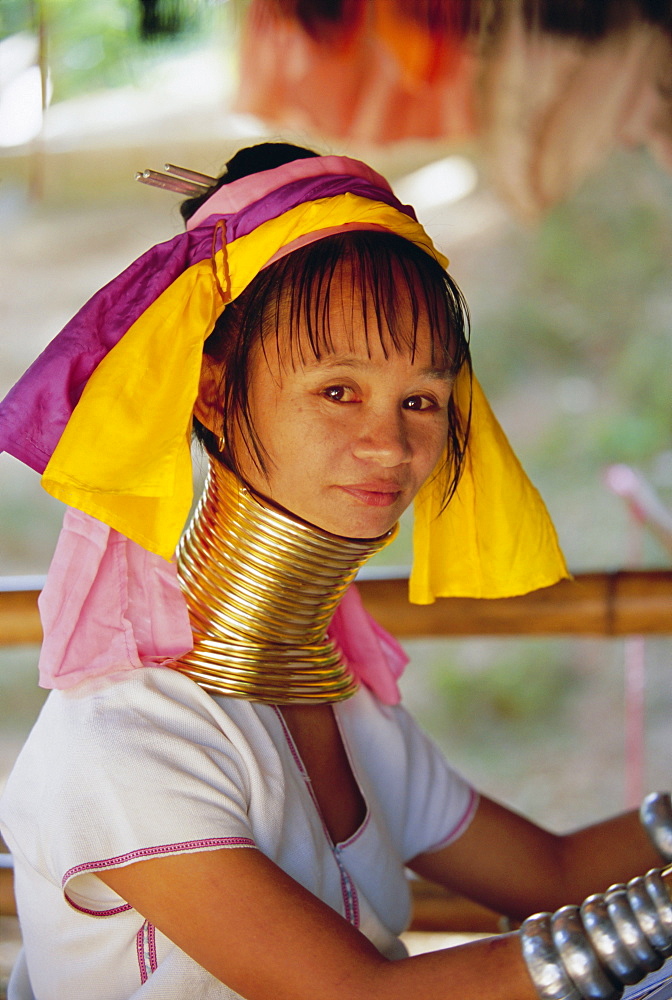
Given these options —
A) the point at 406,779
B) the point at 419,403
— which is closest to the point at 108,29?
the point at 419,403

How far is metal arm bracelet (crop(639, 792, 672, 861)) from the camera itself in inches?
50.8

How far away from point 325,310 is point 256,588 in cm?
35

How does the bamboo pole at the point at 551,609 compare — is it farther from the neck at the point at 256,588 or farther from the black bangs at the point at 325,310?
the black bangs at the point at 325,310

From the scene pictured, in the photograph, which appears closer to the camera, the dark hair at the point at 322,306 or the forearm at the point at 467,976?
the forearm at the point at 467,976

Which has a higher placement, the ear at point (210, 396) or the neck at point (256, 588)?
the ear at point (210, 396)

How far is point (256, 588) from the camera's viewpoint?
1.25 metres

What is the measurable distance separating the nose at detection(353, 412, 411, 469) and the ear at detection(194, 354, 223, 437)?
0.21m

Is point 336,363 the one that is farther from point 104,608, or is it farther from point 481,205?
point 481,205

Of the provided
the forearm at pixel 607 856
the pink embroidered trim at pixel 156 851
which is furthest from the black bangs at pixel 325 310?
the forearm at pixel 607 856

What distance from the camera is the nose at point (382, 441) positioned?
117cm

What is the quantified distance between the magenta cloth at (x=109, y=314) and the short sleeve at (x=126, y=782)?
29 centimetres

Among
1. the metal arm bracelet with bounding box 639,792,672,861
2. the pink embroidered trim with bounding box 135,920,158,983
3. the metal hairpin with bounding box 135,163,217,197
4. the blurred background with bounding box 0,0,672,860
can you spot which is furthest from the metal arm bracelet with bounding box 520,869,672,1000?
the blurred background with bounding box 0,0,672,860

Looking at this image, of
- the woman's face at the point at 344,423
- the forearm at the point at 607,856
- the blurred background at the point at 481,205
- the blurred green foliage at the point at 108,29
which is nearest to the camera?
the woman's face at the point at 344,423

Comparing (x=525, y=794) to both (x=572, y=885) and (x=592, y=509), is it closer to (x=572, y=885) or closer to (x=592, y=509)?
(x=592, y=509)
